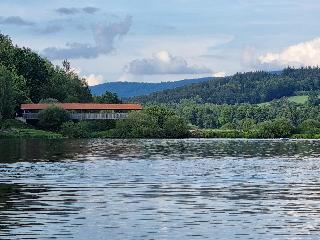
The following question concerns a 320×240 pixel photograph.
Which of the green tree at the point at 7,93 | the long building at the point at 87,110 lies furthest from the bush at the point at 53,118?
the green tree at the point at 7,93

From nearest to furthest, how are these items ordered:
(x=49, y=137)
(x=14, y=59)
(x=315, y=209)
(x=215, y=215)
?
(x=215, y=215), (x=315, y=209), (x=49, y=137), (x=14, y=59)

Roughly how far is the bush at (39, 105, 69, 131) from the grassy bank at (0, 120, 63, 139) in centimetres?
368

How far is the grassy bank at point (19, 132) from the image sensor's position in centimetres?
15588

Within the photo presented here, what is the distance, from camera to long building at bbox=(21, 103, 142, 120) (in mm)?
180125

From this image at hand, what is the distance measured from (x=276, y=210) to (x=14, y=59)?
16516cm

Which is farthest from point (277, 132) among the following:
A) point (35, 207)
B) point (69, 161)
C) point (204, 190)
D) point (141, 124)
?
point (35, 207)

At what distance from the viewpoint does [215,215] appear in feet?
124

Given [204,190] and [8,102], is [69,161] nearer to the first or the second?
[204,190]

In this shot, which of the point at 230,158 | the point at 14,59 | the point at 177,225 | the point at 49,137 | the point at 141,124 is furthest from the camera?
the point at 14,59

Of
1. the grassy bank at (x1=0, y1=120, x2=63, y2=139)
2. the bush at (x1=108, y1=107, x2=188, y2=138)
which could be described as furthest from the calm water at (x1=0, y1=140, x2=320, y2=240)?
the bush at (x1=108, y1=107, x2=188, y2=138)

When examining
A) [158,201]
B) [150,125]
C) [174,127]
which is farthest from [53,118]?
[158,201]

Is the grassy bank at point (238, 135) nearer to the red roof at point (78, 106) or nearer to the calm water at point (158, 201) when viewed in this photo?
the red roof at point (78, 106)

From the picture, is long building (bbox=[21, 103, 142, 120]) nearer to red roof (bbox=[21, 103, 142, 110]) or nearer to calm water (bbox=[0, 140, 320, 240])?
red roof (bbox=[21, 103, 142, 110])

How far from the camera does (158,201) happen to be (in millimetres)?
43531
